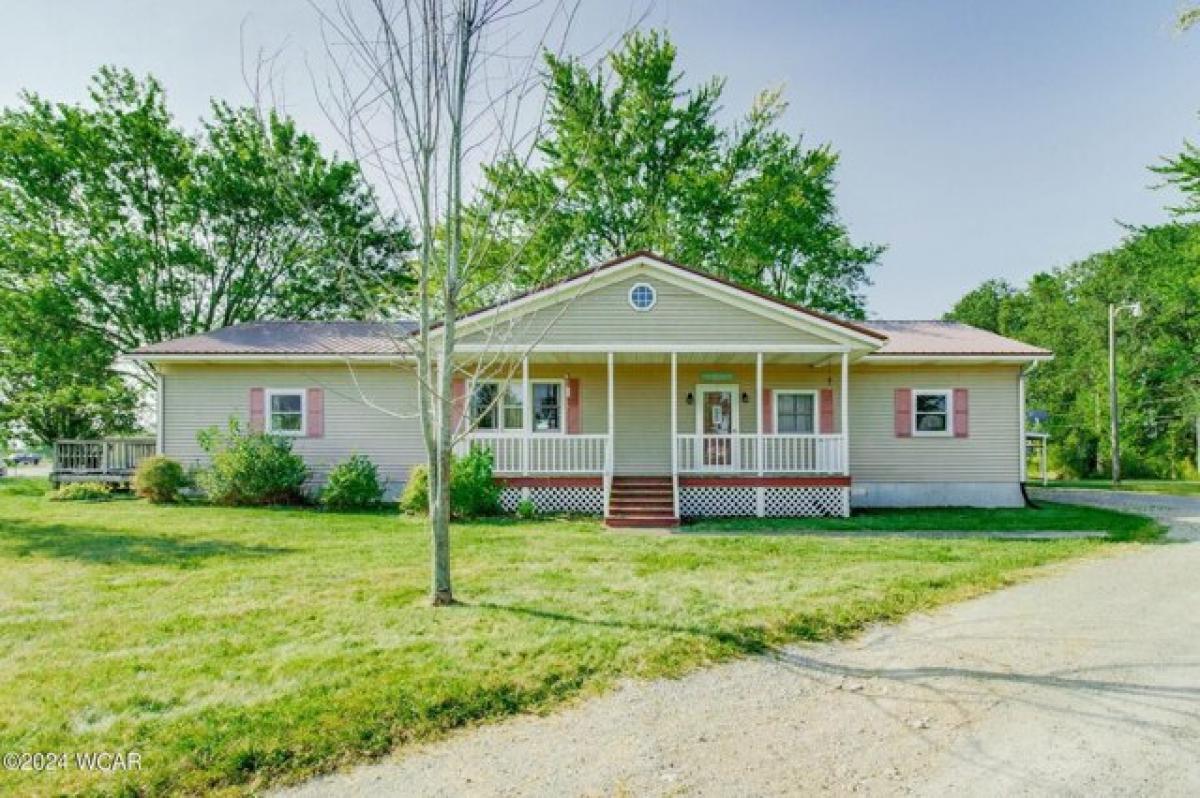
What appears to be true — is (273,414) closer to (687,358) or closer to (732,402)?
(687,358)

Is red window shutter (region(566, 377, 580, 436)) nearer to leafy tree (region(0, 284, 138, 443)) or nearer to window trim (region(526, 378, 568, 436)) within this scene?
window trim (region(526, 378, 568, 436))

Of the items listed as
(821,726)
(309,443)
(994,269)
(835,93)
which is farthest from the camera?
(994,269)

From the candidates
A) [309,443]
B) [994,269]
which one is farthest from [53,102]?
[994,269]

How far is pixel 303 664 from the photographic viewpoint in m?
4.84

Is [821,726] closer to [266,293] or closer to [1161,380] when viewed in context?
[266,293]

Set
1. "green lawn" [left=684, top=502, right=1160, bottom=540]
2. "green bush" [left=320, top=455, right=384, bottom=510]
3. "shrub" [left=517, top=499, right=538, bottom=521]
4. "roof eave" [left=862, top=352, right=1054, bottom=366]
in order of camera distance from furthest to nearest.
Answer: "roof eave" [left=862, top=352, right=1054, bottom=366] < "green bush" [left=320, top=455, right=384, bottom=510] < "shrub" [left=517, top=499, right=538, bottom=521] < "green lawn" [left=684, top=502, right=1160, bottom=540]

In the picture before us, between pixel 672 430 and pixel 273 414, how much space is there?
9.24m

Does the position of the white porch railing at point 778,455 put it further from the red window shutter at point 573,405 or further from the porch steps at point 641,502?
the red window shutter at point 573,405

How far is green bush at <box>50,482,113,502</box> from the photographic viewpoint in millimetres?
16109

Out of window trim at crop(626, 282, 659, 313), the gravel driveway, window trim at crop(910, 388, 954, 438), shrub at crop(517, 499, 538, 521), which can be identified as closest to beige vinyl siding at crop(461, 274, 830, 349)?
window trim at crop(626, 282, 659, 313)

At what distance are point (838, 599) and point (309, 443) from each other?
1287 centimetres

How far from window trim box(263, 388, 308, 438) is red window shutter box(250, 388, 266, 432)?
0.08ft

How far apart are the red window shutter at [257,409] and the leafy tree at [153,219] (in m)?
7.08

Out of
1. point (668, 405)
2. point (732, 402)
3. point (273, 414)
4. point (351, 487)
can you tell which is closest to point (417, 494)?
point (351, 487)
